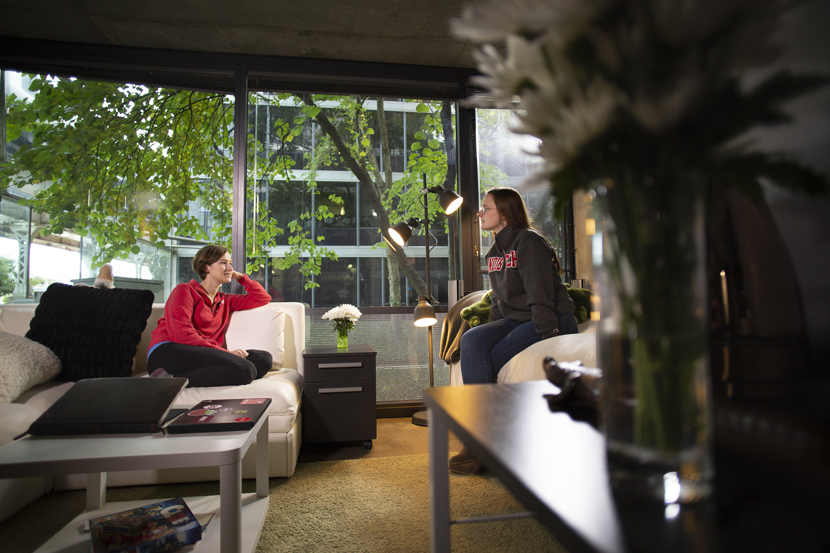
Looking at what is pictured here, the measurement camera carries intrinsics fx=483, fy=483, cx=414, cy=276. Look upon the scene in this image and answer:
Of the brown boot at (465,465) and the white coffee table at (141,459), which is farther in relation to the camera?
the brown boot at (465,465)

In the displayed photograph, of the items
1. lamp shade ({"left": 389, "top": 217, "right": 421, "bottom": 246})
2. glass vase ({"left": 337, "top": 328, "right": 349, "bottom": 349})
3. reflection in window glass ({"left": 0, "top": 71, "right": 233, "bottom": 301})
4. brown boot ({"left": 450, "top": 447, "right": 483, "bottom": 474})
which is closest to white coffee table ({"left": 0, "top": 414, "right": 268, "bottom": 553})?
brown boot ({"left": 450, "top": 447, "right": 483, "bottom": 474})

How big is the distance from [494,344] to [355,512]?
1004 mm

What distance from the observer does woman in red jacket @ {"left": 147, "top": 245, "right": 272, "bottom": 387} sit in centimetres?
230

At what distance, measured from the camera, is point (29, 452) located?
1204 mm

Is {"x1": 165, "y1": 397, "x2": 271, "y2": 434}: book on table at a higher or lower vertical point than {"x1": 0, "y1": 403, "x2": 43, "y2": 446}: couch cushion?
higher

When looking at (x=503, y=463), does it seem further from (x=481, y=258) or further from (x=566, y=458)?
(x=481, y=258)

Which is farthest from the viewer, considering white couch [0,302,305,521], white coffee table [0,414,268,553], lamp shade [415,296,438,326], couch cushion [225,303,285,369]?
lamp shade [415,296,438,326]

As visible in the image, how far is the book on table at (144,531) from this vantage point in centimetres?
133

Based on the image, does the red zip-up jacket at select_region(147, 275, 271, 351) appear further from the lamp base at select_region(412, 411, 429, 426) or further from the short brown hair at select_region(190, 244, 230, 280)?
the lamp base at select_region(412, 411, 429, 426)

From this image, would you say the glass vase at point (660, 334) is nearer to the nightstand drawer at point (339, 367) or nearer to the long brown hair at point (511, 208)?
the long brown hair at point (511, 208)

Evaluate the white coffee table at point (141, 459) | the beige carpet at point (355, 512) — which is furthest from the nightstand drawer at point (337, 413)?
the white coffee table at point (141, 459)

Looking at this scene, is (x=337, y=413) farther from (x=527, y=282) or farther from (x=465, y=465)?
(x=527, y=282)

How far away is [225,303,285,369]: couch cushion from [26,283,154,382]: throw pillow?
0.50 m

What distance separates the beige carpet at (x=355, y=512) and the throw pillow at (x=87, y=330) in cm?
54
